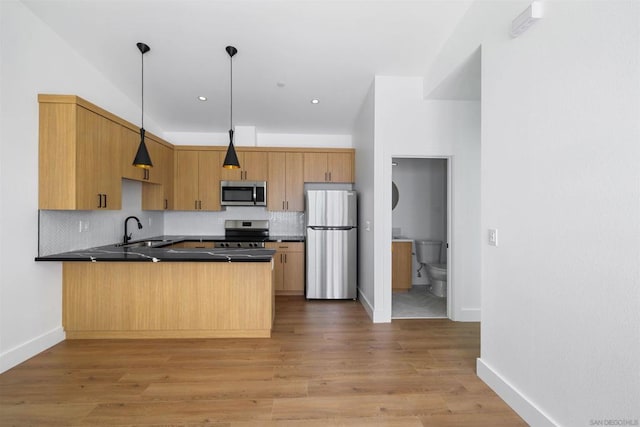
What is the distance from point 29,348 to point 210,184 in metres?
2.95

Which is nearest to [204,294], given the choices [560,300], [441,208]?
[560,300]

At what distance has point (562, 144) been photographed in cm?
150

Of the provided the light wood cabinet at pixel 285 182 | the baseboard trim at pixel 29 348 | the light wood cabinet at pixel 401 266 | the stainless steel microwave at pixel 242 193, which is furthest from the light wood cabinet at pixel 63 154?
the light wood cabinet at pixel 401 266

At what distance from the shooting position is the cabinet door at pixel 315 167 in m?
4.86

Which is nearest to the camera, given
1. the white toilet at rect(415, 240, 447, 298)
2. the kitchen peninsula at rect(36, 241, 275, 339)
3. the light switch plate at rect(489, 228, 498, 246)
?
the light switch plate at rect(489, 228, 498, 246)

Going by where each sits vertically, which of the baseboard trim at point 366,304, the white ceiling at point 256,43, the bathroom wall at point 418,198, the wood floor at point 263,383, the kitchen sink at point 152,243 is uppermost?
the white ceiling at point 256,43

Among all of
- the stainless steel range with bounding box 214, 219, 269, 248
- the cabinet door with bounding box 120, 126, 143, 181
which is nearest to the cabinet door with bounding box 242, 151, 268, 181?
the stainless steel range with bounding box 214, 219, 269, 248

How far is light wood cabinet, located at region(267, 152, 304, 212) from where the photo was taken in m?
4.85

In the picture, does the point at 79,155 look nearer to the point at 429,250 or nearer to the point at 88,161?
the point at 88,161

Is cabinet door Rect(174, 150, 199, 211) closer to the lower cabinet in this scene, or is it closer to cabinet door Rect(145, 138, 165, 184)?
cabinet door Rect(145, 138, 165, 184)

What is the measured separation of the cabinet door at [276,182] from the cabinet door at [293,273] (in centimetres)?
83

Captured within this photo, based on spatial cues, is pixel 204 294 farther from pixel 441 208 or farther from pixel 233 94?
pixel 441 208

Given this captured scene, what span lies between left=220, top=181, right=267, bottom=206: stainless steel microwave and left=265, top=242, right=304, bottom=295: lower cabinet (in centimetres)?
77

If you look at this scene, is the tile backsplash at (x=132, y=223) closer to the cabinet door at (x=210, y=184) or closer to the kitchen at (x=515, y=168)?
the kitchen at (x=515, y=168)
